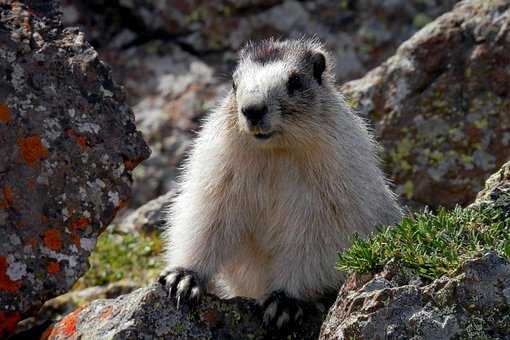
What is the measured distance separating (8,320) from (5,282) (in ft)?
0.87

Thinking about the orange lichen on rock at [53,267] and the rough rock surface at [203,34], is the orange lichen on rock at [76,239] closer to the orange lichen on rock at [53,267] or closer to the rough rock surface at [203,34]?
the orange lichen on rock at [53,267]

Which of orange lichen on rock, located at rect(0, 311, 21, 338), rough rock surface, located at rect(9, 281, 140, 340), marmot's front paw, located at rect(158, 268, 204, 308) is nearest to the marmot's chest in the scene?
marmot's front paw, located at rect(158, 268, 204, 308)

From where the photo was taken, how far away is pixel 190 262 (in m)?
7.23

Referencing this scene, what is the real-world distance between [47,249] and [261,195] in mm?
1559

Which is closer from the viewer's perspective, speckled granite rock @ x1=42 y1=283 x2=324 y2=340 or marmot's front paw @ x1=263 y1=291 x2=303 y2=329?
speckled granite rock @ x1=42 y1=283 x2=324 y2=340

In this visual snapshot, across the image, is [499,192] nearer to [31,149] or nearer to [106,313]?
[106,313]

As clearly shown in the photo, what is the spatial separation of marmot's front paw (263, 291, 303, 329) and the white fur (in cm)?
12

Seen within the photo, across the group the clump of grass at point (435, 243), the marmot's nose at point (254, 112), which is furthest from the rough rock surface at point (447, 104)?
the clump of grass at point (435, 243)

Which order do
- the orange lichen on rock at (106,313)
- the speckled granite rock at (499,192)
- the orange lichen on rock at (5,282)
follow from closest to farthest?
1. the speckled granite rock at (499,192)
2. the orange lichen on rock at (106,313)
3. the orange lichen on rock at (5,282)

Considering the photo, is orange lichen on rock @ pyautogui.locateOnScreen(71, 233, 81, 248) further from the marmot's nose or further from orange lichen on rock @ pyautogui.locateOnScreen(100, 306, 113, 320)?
the marmot's nose

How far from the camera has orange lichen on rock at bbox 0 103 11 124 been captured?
676 centimetres

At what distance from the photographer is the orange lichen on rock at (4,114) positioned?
22.2 feet

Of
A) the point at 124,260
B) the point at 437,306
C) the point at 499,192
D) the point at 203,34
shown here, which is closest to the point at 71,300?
the point at 124,260

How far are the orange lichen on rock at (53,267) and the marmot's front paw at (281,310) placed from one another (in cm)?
138
